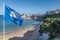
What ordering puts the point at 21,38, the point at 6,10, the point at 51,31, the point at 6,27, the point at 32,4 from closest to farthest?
1. the point at 6,10
2. the point at 51,31
3. the point at 32,4
4. the point at 21,38
5. the point at 6,27

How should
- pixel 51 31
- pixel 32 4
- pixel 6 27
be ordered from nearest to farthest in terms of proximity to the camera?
pixel 51 31 < pixel 32 4 < pixel 6 27

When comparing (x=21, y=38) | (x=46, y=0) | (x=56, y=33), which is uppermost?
(x=46, y=0)

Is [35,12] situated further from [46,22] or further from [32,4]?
[46,22]

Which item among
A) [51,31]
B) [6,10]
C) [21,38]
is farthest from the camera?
[21,38]

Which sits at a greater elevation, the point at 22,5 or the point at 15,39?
the point at 22,5

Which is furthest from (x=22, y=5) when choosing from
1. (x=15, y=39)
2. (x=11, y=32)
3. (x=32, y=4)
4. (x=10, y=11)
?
(x=10, y=11)

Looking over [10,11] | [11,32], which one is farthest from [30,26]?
[10,11]

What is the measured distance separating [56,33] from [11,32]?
13.2 ft

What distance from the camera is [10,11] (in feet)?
17.1

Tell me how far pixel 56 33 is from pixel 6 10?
1.71 metres

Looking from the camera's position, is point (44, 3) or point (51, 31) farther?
point (44, 3)

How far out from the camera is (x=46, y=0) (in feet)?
26.5

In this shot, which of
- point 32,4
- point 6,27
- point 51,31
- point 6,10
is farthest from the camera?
point 6,27

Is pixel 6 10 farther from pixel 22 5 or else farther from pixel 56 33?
pixel 22 5
